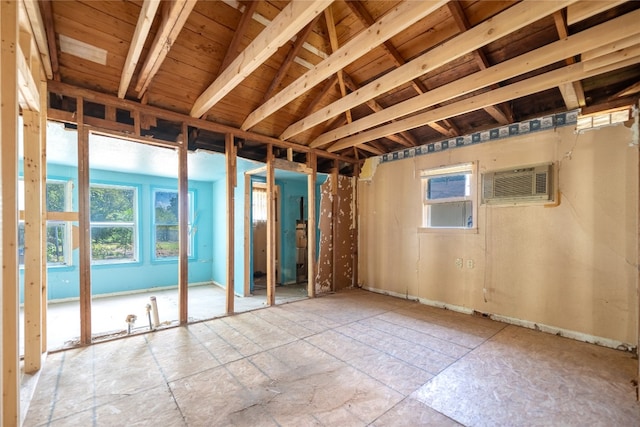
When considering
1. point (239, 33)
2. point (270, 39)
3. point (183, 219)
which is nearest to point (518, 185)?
point (270, 39)

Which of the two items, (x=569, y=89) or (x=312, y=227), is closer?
(x=569, y=89)

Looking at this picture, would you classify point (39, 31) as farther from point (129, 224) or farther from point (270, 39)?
point (129, 224)

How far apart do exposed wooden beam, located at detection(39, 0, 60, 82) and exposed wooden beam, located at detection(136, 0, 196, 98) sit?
636 mm

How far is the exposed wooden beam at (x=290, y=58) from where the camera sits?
277 cm

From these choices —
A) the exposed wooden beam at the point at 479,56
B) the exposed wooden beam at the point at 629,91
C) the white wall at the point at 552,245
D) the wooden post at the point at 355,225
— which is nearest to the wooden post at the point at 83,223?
the exposed wooden beam at the point at 479,56

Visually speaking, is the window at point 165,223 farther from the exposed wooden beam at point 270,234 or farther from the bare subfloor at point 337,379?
the bare subfloor at point 337,379

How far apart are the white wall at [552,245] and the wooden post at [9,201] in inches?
174

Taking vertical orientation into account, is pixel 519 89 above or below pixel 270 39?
below

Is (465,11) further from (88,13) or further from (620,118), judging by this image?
(88,13)

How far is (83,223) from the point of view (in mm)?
2748

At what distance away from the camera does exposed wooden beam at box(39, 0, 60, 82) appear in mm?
2061

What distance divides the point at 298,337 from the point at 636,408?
2.65 metres

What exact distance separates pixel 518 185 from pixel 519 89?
124 cm

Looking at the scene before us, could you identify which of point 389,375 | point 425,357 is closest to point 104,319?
point 389,375
